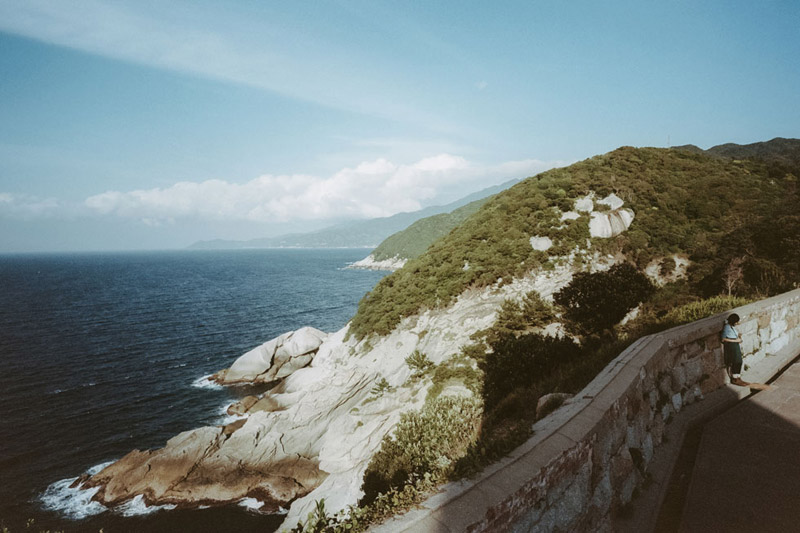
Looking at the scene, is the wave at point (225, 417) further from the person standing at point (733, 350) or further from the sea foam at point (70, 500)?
the person standing at point (733, 350)

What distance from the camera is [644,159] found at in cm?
2881

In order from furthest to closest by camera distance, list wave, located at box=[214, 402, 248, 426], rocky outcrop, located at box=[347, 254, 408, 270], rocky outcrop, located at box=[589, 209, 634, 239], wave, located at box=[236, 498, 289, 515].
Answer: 1. rocky outcrop, located at box=[347, 254, 408, 270]
2. wave, located at box=[214, 402, 248, 426]
3. rocky outcrop, located at box=[589, 209, 634, 239]
4. wave, located at box=[236, 498, 289, 515]

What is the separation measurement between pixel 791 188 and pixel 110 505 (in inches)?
1815

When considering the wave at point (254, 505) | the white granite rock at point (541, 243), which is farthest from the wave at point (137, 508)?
the white granite rock at point (541, 243)

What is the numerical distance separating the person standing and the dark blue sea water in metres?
17.6

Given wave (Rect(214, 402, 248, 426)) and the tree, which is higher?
the tree

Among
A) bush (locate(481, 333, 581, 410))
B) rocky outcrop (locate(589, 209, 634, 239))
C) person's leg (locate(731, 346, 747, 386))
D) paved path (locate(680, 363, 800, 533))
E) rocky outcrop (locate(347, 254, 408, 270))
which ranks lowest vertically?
rocky outcrop (locate(347, 254, 408, 270))

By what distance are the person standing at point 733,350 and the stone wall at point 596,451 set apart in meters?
0.14

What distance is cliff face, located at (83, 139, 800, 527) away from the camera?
16.5 metres

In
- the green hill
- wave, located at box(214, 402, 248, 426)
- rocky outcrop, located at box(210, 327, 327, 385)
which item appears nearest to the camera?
the green hill

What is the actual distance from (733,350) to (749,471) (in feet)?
10.8

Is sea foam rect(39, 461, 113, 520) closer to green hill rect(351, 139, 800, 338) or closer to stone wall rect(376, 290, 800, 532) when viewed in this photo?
green hill rect(351, 139, 800, 338)

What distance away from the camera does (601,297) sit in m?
15.4

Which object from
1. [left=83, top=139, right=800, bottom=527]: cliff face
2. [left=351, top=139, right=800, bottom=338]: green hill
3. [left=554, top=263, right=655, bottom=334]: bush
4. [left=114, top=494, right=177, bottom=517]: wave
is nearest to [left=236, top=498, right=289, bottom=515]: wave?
[left=83, top=139, right=800, bottom=527]: cliff face
